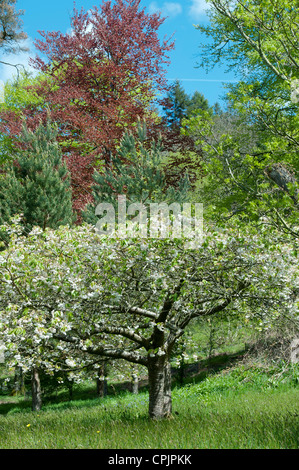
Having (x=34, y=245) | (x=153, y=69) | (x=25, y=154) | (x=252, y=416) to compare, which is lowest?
(x=252, y=416)

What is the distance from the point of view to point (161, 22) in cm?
2020

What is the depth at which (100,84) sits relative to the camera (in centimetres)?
1864

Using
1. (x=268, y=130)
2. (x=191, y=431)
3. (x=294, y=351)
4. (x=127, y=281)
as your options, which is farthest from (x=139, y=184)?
(x=191, y=431)

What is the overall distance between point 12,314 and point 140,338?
2.14 meters

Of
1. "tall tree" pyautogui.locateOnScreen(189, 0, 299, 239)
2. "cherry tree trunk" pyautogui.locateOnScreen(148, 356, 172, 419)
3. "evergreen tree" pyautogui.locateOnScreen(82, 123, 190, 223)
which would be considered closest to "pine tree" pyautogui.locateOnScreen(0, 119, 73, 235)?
"evergreen tree" pyautogui.locateOnScreen(82, 123, 190, 223)

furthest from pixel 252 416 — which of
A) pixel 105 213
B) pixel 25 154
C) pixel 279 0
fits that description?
pixel 25 154

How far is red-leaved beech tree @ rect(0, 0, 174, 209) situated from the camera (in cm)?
1752

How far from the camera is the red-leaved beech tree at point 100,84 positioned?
17.5 m

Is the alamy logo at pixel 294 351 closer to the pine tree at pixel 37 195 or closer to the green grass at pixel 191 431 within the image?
the green grass at pixel 191 431

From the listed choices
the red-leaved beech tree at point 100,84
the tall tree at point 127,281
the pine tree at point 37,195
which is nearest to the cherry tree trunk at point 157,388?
the tall tree at point 127,281

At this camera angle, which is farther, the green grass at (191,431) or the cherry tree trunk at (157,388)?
the cherry tree trunk at (157,388)

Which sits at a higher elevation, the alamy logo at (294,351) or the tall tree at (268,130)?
the tall tree at (268,130)

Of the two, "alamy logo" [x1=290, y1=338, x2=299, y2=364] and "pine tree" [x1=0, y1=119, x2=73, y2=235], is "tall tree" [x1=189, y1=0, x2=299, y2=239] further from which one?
"pine tree" [x1=0, y1=119, x2=73, y2=235]
